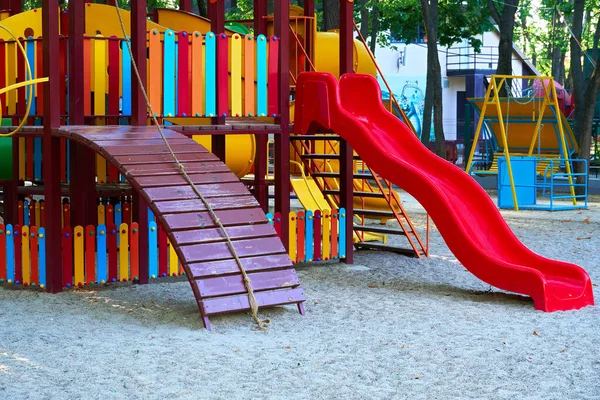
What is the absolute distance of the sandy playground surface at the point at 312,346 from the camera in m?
5.74

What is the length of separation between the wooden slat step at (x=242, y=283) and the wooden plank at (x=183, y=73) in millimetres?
2579

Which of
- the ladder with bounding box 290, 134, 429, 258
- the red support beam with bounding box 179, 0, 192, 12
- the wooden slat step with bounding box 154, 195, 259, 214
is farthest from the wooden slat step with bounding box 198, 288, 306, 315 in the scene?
the red support beam with bounding box 179, 0, 192, 12

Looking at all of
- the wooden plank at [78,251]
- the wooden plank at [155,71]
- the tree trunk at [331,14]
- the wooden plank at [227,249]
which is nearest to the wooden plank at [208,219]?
the wooden plank at [227,249]

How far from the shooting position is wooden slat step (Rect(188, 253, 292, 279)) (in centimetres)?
738

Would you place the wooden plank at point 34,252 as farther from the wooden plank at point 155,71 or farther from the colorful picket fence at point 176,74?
the wooden plank at point 155,71

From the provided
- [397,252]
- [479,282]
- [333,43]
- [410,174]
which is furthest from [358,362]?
[333,43]

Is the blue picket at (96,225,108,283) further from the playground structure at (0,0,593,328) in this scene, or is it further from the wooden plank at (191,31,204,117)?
the wooden plank at (191,31,204,117)

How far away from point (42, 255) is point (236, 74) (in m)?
2.77

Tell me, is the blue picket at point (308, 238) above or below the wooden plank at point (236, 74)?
below

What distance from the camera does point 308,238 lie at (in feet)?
34.8

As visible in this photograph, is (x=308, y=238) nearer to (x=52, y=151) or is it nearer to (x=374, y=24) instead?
(x=52, y=151)

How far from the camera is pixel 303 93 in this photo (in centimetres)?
1031

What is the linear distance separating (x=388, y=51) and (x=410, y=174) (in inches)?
1556

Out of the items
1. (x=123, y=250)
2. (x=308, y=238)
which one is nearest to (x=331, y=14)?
(x=308, y=238)
